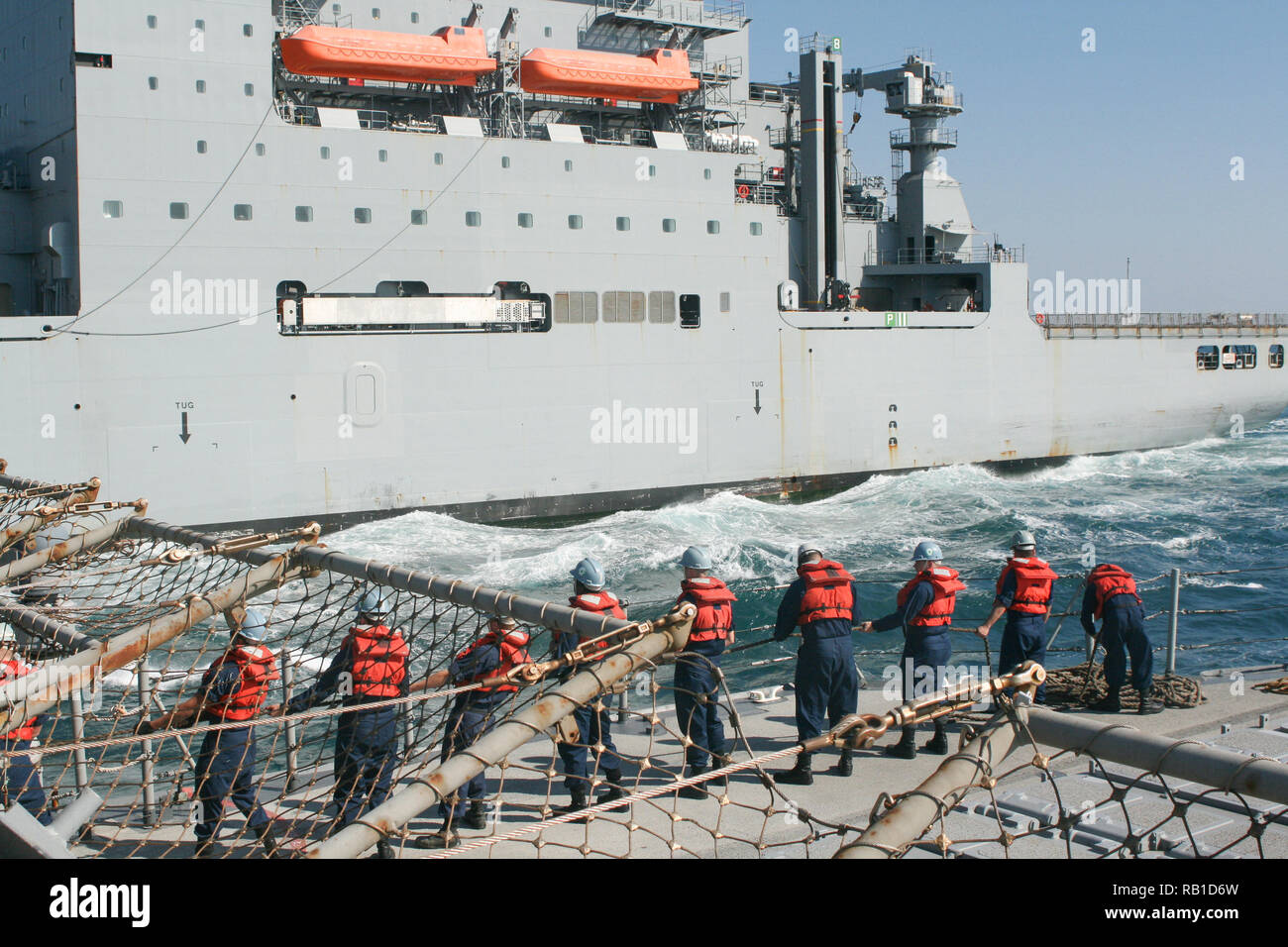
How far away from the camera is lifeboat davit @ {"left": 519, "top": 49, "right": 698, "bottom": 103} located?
20.2 m

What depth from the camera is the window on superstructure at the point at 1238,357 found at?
29.6m

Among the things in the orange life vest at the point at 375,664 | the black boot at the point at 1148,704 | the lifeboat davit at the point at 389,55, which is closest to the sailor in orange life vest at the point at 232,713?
the orange life vest at the point at 375,664

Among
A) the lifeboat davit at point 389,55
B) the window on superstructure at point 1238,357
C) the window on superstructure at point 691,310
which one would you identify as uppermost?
the lifeboat davit at point 389,55

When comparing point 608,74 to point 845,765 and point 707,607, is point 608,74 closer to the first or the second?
point 707,607

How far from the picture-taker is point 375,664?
564 cm

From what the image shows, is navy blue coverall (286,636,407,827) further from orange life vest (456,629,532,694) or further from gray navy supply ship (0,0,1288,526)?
gray navy supply ship (0,0,1288,526)

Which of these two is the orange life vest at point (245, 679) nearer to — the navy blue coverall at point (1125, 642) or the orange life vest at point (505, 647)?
the orange life vest at point (505, 647)

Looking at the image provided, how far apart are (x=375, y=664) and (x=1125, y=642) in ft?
15.9

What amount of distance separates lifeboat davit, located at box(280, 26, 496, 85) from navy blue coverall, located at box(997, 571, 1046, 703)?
15178 mm

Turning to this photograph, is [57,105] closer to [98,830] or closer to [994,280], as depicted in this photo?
[98,830]

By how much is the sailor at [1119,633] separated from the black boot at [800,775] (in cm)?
244

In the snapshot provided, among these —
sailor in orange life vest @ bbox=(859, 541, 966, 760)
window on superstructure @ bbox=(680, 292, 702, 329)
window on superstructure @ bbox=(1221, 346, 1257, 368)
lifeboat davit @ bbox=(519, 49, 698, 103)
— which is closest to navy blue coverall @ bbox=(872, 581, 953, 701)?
sailor in orange life vest @ bbox=(859, 541, 966, 760)

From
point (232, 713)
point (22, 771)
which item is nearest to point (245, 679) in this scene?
point (232, 713)
